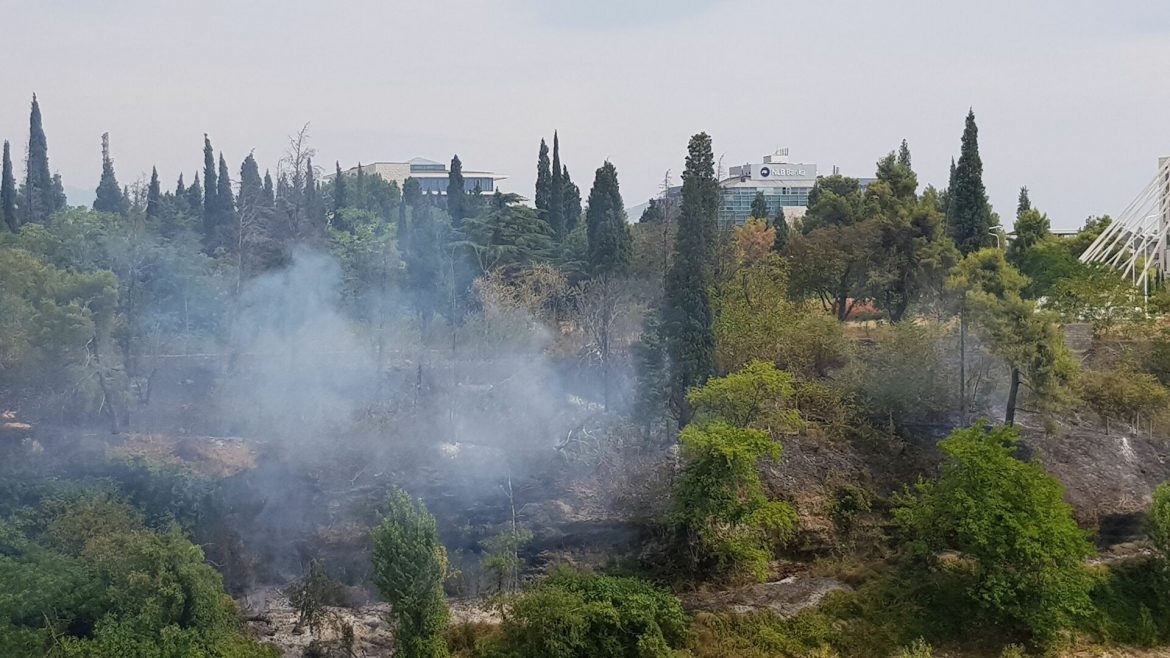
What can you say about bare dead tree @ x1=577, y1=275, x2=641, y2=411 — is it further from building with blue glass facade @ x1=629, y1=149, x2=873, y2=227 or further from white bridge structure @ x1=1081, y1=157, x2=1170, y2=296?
building with blue glass facade @ x1=629, y1=149, x2=873, y2=227

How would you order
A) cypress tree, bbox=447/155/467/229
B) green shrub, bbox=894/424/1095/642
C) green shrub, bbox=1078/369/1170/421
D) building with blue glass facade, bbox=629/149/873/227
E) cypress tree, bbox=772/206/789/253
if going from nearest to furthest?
green shrub, bbox=894/424/1095/642, green shrub, bbox=1078/369/1170/421, cypress tree, bbox=772/206/789/253, cypress tree, bbox=447/155/467/229, building with blue glass facade, bbox=629/149/873/227

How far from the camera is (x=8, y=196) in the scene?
4094cm

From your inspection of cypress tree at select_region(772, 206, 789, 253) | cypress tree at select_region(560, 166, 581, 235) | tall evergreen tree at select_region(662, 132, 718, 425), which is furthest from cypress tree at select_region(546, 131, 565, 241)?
tall evergreen tree at select_region(662, 132, 718, 425)

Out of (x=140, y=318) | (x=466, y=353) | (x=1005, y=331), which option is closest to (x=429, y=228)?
(x=466, y=353)

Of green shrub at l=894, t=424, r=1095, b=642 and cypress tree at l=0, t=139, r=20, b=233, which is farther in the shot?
cypress tree at l=0, t=139, r=20, b=233

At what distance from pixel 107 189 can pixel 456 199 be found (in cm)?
2014

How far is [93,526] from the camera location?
19.9m

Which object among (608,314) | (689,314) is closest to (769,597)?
(689,314)

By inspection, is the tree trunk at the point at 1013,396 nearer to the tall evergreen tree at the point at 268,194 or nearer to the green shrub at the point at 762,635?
the green shrub at the point at 762,635

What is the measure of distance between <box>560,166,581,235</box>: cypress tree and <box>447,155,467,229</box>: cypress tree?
15.8 ft

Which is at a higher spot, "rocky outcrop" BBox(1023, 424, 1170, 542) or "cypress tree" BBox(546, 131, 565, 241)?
"cypress tree" BBox(546, 131, 565, 241)

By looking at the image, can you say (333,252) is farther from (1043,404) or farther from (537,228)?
(1043,404)

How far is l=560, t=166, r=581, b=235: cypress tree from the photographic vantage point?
147 ft

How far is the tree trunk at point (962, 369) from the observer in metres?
26.1
